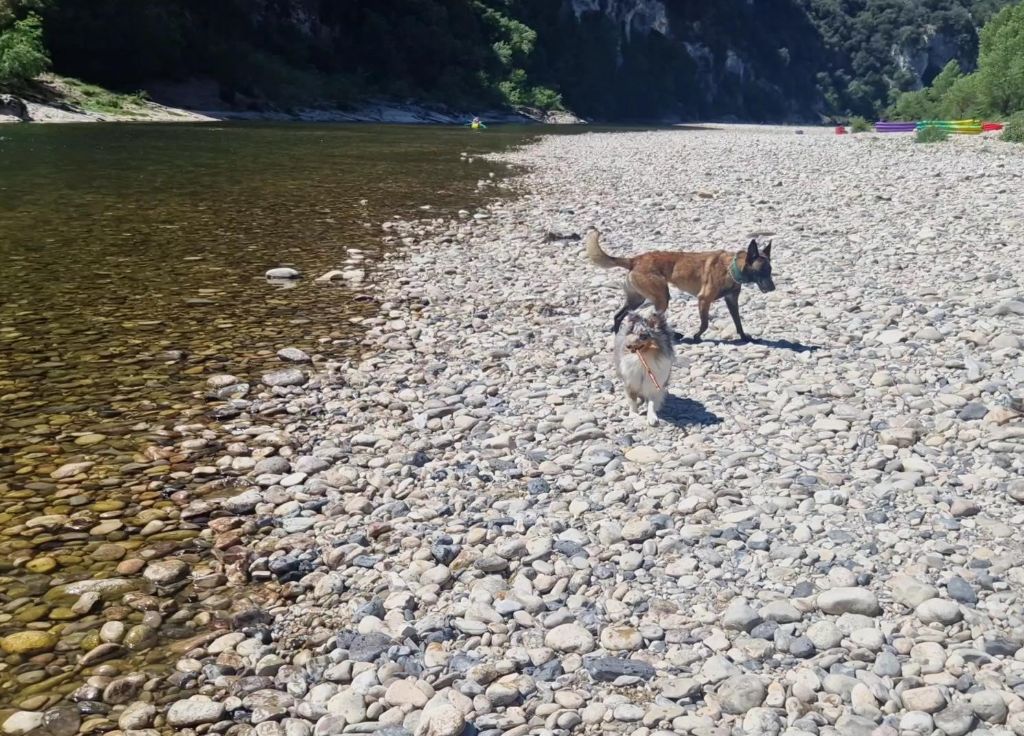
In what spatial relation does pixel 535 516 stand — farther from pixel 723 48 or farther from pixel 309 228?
pixel 723 48

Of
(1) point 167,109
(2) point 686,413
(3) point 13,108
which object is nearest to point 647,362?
(2) point 686,413

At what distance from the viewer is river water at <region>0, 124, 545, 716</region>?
460 centimetres

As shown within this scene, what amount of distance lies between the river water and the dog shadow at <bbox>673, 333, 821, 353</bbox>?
13.2 feet

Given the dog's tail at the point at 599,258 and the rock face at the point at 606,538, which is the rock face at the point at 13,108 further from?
the dog's tail at the point at 599,258

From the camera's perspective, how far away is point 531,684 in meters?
3.99

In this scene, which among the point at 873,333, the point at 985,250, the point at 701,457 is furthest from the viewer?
the point at 985,250

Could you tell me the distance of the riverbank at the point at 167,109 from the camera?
4612cm

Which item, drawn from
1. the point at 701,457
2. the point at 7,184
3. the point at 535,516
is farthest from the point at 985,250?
the point at 7,184

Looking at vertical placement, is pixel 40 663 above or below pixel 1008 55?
below

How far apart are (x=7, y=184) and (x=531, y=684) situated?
2283 centimetres

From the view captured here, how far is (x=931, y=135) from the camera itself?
122 ft

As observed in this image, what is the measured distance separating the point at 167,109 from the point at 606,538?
61.0 meters

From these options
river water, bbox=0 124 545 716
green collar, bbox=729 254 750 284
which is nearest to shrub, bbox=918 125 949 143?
river water, bbox=0 124 545 716

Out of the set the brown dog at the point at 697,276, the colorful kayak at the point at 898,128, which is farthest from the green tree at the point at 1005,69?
the brown dog at the point at 697,276
